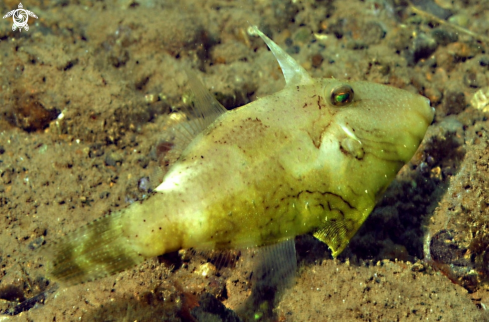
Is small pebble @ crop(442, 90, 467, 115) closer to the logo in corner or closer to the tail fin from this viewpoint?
the tail fin

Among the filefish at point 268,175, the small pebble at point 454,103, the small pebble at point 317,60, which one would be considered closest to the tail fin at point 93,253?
the filefish at point 268,175

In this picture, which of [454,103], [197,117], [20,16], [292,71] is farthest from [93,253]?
[20,16]

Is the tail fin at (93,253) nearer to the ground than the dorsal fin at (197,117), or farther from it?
nearer to the ground

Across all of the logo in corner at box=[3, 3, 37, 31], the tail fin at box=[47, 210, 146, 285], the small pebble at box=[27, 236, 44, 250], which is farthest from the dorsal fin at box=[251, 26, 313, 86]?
the logo in corner at box=[3, 3, 37, 31]

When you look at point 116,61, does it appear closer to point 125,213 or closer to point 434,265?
point 125,213

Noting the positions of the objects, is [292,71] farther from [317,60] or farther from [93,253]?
[317,60]

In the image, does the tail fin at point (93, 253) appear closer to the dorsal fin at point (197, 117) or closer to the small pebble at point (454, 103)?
the dorsal fin at point (197, 117)
